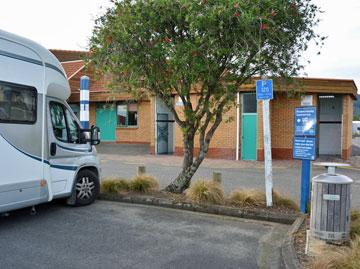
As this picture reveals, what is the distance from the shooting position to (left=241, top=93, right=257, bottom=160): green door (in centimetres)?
1842

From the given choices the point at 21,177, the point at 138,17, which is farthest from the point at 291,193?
the point at 21,177

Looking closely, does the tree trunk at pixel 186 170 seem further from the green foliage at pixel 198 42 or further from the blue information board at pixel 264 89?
the blue information board at pixel 264 89

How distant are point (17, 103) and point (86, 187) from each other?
2.51 metres

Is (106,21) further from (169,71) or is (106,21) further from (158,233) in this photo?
(158,233)

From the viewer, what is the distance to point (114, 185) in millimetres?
9320

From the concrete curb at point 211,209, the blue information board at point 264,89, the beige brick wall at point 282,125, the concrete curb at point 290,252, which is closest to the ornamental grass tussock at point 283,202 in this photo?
the concrete curb at point 211,209

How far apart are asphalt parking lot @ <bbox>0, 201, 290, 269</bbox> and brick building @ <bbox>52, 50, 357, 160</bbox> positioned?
8195mm

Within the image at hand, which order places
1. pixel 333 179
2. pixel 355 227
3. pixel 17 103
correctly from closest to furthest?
pixel 333 179
pixel 355 227
pixel 17 103

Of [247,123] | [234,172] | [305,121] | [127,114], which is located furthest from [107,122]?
[305,121]

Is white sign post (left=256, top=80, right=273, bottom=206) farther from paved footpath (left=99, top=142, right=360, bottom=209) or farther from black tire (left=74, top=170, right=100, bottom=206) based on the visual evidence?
black tire (left=74, top=170, right=100, bottom=206)

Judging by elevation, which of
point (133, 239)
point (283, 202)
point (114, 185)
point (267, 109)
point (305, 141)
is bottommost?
point (133, 239)

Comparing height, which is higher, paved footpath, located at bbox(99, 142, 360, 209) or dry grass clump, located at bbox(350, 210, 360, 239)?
dry grass clump, located at bbox(350, 210, 360, 239)

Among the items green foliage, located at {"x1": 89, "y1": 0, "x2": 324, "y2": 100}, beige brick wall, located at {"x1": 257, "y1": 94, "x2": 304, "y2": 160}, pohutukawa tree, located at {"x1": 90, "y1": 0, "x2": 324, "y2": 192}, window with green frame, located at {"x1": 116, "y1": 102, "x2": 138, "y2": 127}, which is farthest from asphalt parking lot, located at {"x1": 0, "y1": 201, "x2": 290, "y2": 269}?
window with green frame, located at {"x1": 116, "y1": 102, "x2": 138, "y2": 127}

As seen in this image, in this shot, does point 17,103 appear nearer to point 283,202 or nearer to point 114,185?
point 114,185
